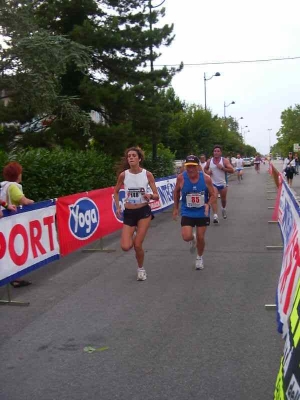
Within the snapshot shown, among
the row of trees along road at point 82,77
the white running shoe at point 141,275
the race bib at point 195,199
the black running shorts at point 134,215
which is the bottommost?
the white running shoe at point 141,275

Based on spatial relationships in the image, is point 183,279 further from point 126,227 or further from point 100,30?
point 100,30

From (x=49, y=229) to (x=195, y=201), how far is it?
7.04 feet

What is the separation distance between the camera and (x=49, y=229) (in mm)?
7449

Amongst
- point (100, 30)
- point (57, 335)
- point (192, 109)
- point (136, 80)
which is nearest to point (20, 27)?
point (100, 30)

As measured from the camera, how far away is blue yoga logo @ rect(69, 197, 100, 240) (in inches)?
330

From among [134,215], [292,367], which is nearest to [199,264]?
[134,215]

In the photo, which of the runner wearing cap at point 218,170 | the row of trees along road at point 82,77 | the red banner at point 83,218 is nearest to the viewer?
the red banner at point 83,218

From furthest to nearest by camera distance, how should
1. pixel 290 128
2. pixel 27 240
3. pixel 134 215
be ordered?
pixel 290 128 < pixel 134 215 < pixel 27 240

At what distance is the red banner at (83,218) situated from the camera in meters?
7.98

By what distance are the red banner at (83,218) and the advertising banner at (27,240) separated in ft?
1.02

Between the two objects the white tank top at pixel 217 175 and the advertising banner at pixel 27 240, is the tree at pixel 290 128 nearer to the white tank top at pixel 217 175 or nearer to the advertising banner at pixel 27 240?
the white tank top at pixel 217 175

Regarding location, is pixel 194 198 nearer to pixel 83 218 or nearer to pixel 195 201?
pixel 195 201

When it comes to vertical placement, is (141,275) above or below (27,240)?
below

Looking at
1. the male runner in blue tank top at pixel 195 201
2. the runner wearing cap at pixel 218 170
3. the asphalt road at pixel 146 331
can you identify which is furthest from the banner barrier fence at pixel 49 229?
the runner wearing cap at pixel 218 170
